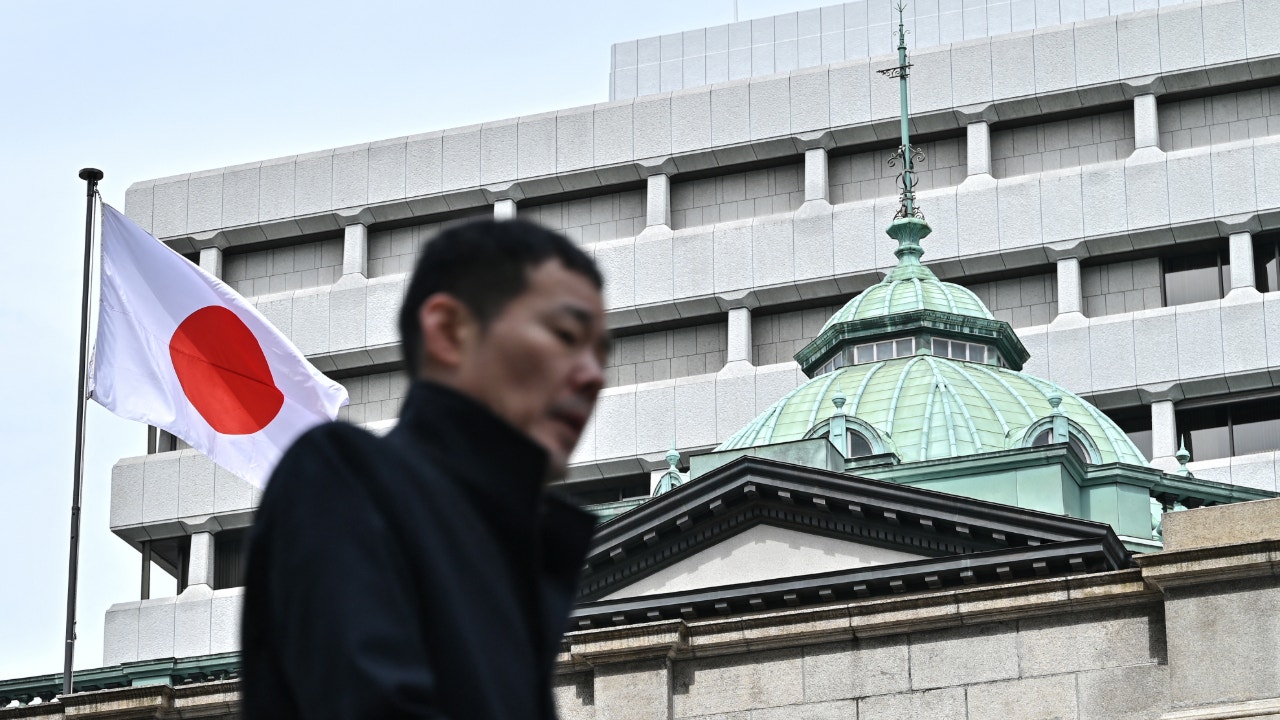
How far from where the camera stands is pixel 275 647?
→ 3.57 m

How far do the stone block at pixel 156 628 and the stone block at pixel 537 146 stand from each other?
16.0 metres

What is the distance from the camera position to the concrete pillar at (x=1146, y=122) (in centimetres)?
6681

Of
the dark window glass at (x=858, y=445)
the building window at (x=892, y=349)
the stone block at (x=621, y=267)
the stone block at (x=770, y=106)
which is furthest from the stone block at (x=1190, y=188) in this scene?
the dark window glass at (x=858, y=445)

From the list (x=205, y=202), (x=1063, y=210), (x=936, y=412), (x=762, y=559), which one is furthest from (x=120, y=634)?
(x=762, y=559)

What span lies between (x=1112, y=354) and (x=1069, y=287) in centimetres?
246

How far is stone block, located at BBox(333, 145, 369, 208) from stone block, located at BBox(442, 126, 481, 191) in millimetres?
2441

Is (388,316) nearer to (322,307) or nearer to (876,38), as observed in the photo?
(322,307)

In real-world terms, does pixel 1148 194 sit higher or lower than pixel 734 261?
higher

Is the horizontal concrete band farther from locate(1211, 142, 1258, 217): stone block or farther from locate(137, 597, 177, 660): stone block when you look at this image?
locate(137, 597, 177, 660): stone block

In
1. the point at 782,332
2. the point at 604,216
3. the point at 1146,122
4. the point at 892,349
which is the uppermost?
the point at 1146,122

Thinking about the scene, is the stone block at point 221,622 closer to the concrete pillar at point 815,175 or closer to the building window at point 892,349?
the concrete pillar at point 815,175

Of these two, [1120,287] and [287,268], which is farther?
[287,268]

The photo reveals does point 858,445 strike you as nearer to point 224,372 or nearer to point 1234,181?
point 224,372

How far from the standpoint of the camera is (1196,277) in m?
66.5
